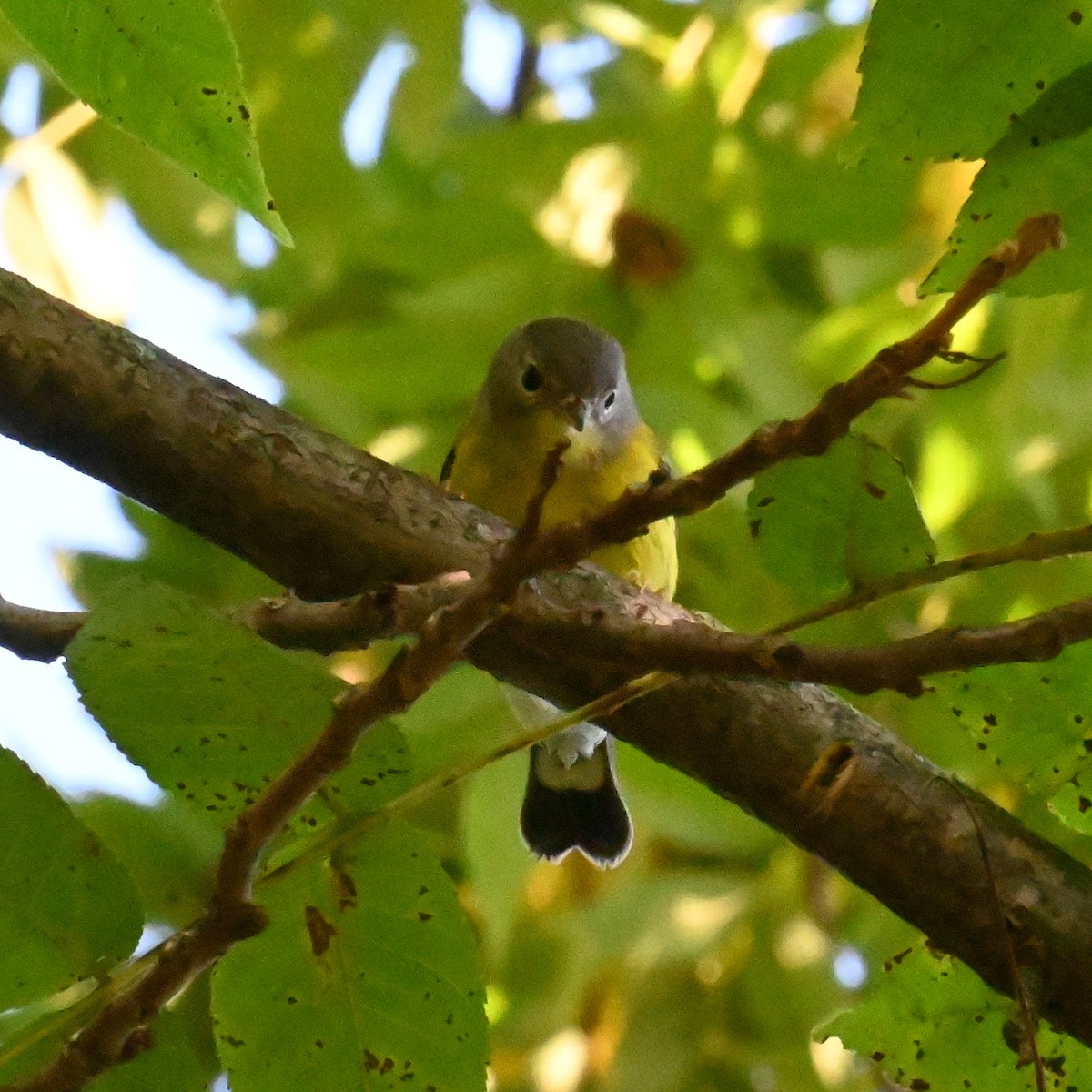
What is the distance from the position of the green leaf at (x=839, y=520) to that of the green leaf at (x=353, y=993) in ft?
1.31

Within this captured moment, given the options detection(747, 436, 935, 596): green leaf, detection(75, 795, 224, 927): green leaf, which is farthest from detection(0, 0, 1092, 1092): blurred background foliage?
detection(747, 436, 935, 596): green leaf

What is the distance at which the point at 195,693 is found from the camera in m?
1.16

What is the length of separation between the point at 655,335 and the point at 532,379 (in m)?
0.31

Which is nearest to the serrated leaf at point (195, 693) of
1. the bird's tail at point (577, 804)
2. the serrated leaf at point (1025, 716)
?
the serrated leaf at point (1025, 716)

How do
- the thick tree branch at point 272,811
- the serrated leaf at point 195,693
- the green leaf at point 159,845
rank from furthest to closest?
the green leaf at point 159,845 < the serrated leaf at point 195,693 < the thick tree branch at point 272,811

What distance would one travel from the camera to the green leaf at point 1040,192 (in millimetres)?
1260

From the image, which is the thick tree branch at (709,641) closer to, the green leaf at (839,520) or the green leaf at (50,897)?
the green leaf at (839,520)

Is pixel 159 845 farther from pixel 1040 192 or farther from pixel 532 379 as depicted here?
pixel 1040 192

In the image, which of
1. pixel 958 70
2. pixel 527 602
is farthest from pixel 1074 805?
pixel 958 70

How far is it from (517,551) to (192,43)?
489 mm

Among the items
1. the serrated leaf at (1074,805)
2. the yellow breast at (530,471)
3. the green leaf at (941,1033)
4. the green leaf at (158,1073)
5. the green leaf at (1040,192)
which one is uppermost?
the yellow breast at (530,471)

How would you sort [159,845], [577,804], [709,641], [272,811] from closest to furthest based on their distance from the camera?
1. [272,811]
2. [709,641]
3. [159,845]
4. [577,804]

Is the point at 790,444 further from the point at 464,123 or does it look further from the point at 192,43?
the point at 464,123

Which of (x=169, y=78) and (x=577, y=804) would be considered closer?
(x=169, y=78)
